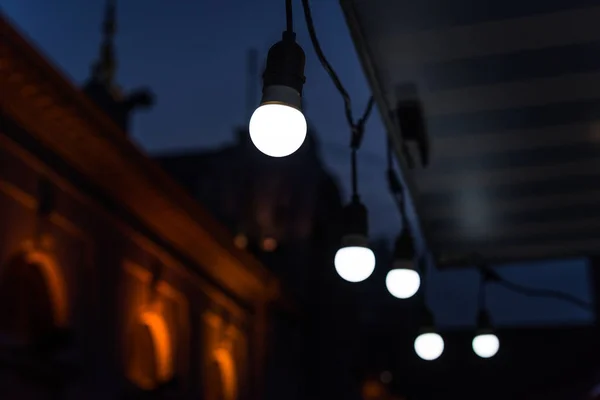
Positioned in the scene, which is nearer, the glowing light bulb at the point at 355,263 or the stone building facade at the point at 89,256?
the glowing light bulb at the point at 355,263

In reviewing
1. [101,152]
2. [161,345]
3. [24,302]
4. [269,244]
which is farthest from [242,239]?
[24,302]

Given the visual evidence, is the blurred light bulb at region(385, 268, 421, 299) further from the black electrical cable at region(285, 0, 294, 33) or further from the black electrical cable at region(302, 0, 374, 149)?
the black electrical cable at region(285, 0, 294, 33)

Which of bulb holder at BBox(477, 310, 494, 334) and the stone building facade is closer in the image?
the stone building facade

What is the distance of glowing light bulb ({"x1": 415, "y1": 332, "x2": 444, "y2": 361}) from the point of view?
9.30 meters

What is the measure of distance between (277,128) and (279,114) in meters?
0.06

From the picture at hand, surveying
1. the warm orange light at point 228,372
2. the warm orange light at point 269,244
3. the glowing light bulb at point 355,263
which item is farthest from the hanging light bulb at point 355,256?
the warm orange light at point 269,244

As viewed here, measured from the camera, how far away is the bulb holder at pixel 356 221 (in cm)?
612

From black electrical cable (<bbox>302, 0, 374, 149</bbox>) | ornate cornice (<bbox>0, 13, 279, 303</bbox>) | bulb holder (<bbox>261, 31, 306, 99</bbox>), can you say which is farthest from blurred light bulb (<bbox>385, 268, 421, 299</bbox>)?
ornate cornice (<bbox>0, 13, 279, 303</bbox>)

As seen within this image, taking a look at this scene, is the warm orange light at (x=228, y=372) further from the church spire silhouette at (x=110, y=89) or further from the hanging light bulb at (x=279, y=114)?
the hanging light bulb at (x=279, y=114)

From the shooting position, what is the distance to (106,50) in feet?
51.0

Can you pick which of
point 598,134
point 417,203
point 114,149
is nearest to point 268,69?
point 598,134

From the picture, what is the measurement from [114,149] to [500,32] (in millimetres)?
6543

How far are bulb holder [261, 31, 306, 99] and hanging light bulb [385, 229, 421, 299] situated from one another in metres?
3.75

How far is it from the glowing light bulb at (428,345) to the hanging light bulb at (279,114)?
6.33 meters
